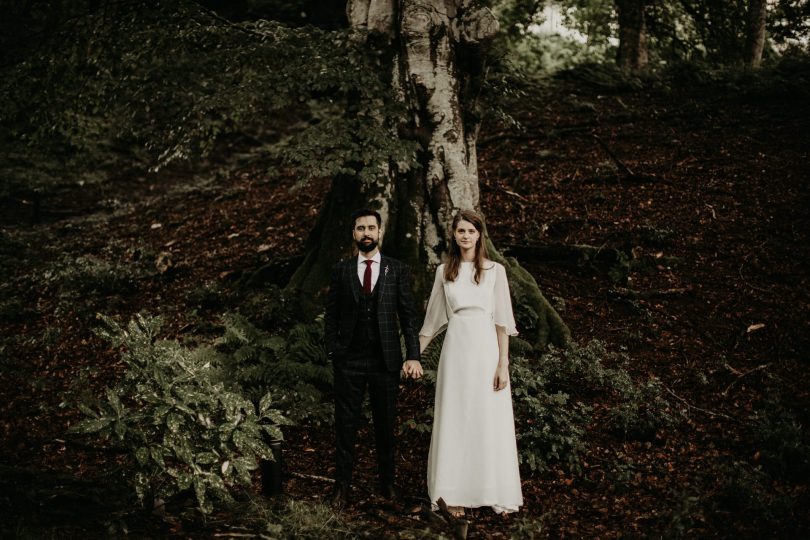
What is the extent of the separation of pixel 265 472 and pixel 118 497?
1.01m

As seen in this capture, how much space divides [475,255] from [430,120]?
9.62 feet

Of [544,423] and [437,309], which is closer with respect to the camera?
[437,309]

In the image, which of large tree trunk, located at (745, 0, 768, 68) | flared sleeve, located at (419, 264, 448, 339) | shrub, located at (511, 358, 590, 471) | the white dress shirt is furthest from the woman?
large tree trunk, located at (745, 0, 768, 68)

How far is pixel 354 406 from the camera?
478cm

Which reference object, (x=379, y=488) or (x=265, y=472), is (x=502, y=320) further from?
(x=265, y=472)

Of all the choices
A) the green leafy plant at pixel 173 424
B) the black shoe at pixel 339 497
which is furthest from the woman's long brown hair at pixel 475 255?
the black shoe at pixel 339 497

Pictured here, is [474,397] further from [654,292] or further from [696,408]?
[654,292]

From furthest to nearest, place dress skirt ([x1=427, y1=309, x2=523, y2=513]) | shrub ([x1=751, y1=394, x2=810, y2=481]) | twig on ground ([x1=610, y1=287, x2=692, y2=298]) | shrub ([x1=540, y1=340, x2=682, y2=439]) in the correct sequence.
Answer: twig on ground ([x1=610, y1=287, x2=692, y2=298])
shrub ([x1=540, y1=340, x2=682, y2=439])
shrub ([x1=751, y1=394, x2=810, y2=481])
dress skirt ([x1=427, y1=309, x2=523, y2=513])

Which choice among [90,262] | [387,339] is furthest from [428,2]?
[90,262]

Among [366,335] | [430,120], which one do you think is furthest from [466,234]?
[430,120]

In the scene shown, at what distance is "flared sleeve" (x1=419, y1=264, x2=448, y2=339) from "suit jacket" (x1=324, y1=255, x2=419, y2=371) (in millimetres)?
178

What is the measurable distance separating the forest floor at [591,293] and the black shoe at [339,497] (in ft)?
0.33

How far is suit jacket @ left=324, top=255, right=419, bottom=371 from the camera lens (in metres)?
4.67

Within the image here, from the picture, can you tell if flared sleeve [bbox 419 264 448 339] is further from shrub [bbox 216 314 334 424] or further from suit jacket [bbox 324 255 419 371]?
shrub [bbox 216 314 334 424]
